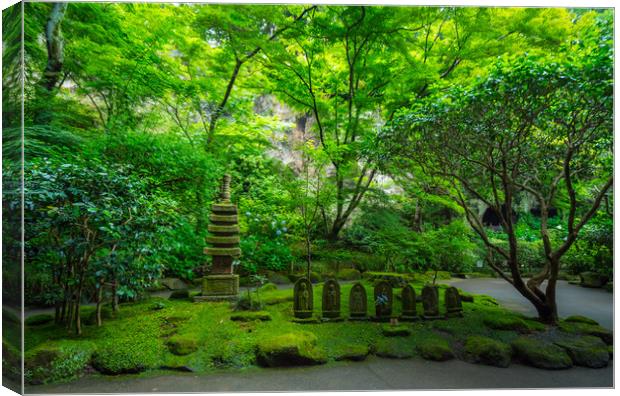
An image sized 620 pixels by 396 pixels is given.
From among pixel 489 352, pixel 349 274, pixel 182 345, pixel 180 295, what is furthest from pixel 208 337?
pixel 489 352

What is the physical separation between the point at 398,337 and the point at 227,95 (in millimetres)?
4545

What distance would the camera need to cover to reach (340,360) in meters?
3.19

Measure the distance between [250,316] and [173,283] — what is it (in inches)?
71.4

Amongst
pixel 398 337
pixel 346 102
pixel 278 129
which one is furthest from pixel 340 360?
pixel 346 102

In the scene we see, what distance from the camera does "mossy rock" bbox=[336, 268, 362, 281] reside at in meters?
5.26

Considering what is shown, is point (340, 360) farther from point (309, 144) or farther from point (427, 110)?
point (309, 144)

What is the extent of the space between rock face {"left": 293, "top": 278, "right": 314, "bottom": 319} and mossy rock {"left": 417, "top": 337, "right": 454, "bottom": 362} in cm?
129

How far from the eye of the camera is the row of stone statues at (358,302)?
3879 millimetres

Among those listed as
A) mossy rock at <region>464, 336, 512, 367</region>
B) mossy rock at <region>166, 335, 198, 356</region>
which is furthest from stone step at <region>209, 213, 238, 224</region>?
mossy rock at <region>464, 336, 512, 367</region>

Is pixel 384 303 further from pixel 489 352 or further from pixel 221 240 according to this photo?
pixel 221 240

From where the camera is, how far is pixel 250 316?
149 inches

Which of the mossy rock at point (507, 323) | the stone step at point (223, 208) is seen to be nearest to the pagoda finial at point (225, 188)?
the stone step at point (223, 208)

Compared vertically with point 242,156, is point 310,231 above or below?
below

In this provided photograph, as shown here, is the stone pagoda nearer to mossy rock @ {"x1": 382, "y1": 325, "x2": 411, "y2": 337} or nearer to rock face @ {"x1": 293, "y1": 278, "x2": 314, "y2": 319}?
rock face @ {"x1": 293, "y1": 278, "x2": 314, "y2": 319}
